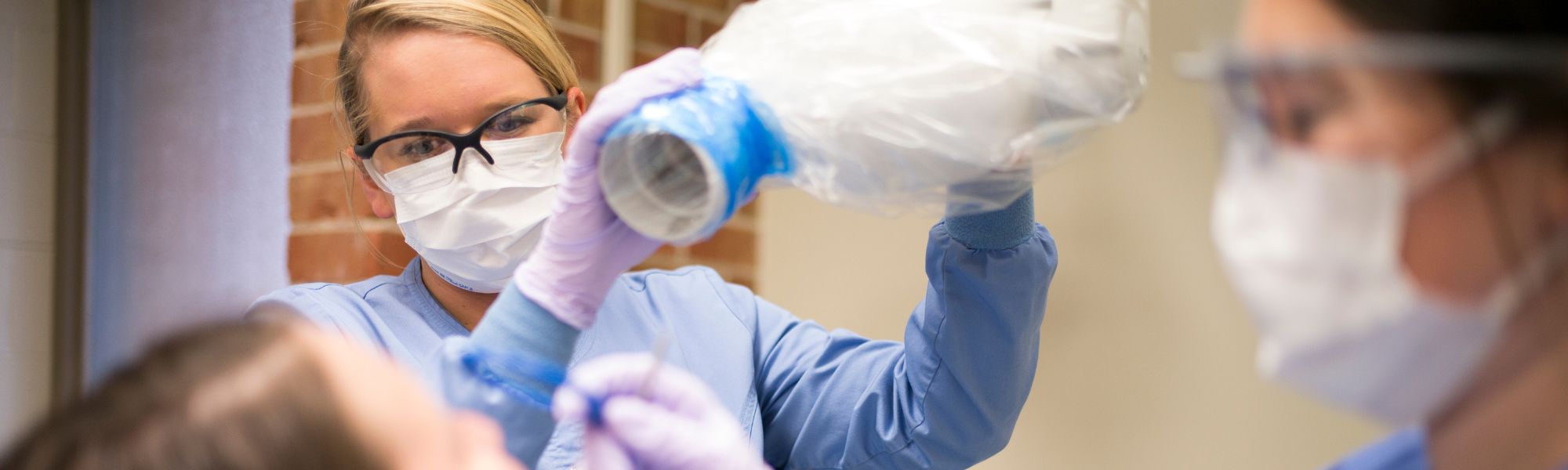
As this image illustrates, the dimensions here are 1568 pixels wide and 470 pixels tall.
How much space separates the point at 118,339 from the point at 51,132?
0.38 metres

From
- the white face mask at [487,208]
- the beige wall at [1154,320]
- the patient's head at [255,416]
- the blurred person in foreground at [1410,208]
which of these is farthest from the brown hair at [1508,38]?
the beige wall at [1154,320]

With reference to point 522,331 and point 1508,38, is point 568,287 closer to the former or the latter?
point 522,331

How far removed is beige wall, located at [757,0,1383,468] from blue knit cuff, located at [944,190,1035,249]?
2.39ft

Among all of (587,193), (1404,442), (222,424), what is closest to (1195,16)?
(1404,442)

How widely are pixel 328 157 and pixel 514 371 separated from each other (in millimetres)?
977

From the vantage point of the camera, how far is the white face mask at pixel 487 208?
3.42 ft

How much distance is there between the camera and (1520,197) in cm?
48

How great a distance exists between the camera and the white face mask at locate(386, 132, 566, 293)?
1041mm

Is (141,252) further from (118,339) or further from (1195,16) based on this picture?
(1195,16)

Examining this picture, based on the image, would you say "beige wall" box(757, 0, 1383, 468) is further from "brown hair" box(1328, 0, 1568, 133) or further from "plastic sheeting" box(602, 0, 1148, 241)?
"brown hair" box(1328, 0, 1568, 133)

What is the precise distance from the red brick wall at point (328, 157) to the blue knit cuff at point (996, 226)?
85 centimetres

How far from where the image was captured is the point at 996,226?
2.91 ft

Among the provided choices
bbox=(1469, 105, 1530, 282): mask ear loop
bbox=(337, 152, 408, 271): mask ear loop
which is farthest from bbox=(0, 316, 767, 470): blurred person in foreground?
bbox=(337, 152, 408, 271): mask ear loop

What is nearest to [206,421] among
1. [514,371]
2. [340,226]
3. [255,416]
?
[255,416]
